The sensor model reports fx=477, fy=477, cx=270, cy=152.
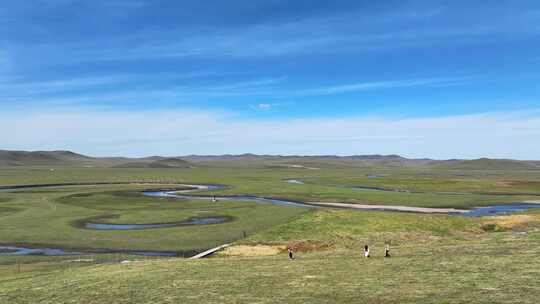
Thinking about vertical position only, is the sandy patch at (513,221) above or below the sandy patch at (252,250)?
above

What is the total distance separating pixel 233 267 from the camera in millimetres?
32656

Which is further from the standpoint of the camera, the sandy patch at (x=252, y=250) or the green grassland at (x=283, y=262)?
the sandy patch at (x=252, y=250)

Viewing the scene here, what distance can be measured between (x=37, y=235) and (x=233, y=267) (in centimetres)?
3493

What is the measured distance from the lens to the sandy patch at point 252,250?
44156 millimetres

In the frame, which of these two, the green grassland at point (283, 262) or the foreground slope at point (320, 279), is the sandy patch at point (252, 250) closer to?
the green grassland at point (283, 262)

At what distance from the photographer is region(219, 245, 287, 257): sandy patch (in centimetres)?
4416

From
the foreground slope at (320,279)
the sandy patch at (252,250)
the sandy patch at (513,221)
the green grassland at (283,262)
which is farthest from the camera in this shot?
the sandy patch at (513,221)

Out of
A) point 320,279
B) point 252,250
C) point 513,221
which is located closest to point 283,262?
point 320,279

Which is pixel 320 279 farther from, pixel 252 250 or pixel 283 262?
pixel 252 250

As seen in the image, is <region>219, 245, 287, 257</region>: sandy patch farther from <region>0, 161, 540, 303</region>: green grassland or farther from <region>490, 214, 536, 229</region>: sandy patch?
<region>490, 214, 536, 229</region>: sandy patch

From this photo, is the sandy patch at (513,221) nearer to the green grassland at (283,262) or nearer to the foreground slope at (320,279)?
the green grassland at (283,262)

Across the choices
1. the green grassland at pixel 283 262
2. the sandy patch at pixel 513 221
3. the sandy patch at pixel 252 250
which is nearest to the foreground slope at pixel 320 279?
the green grassland at pixel 283 262

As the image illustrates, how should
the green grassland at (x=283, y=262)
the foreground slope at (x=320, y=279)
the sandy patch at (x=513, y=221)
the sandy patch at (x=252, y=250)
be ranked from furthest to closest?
the sandy patch at (x=513, y=221) → the sandy patch at (x=252, y=250) → the green grassland at (x=283, y=262) → the foreground slope at (x=320, y=279)

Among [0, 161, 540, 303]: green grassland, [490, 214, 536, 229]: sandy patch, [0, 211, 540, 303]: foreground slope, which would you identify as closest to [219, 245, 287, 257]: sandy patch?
[0, 161, 540, 303]: green grassland
